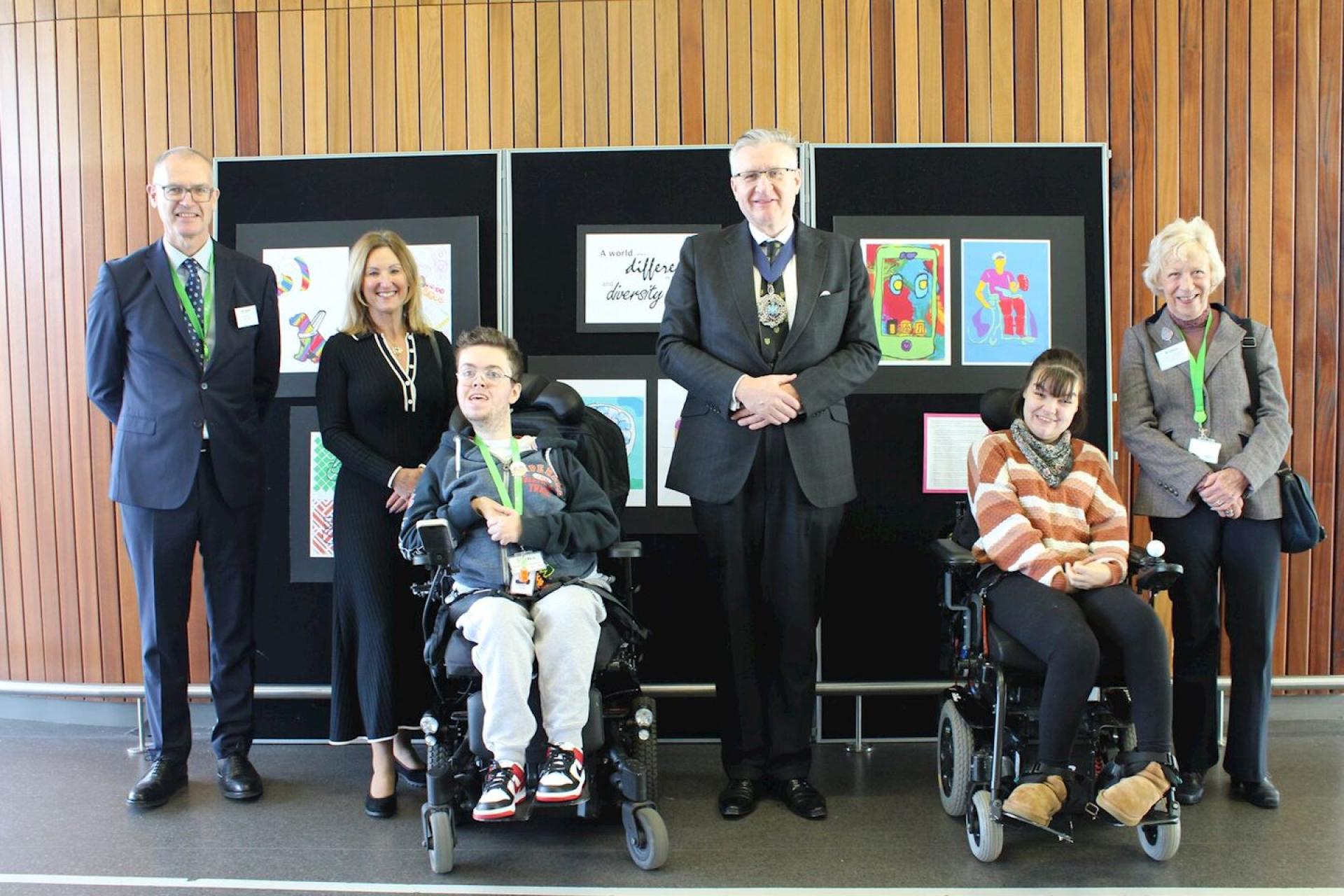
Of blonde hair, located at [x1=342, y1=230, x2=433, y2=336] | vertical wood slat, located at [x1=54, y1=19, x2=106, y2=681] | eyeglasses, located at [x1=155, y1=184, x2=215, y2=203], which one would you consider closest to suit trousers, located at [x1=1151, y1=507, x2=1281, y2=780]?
blonde hair, located at [x1=342, y1=230, x2=433, y2=336]

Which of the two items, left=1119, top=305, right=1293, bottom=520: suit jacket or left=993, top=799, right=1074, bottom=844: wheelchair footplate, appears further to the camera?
left=1119, top=305, right=1293, bottom=520: suit jacket

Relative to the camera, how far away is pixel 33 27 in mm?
4160

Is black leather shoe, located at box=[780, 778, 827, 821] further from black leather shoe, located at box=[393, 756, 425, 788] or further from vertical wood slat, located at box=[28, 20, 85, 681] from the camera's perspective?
vertical wood slat, located at box=[28, 20, 85, 681]

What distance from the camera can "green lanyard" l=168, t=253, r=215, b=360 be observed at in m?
3.26

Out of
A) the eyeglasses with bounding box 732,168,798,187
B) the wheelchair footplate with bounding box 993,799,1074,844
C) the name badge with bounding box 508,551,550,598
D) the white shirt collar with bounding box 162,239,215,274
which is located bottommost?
the wheelchair footplate with bounding box 993,799,1074,844

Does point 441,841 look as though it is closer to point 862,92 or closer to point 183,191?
point 183,191

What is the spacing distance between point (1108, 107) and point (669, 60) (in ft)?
5.59

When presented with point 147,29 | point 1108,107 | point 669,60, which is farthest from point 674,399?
point 147,29

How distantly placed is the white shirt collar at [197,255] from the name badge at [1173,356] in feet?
10.0

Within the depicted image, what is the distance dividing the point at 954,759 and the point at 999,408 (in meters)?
1.06

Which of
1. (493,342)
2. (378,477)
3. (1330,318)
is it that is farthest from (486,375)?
(1330,318)

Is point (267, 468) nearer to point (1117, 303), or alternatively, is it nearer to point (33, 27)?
point (33, 27)

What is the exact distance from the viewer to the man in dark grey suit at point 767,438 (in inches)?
119

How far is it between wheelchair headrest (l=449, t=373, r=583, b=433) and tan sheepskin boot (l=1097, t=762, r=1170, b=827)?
1767 mm
